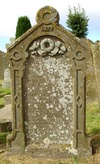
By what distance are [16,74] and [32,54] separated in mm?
474

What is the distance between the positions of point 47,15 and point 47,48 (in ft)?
1.94

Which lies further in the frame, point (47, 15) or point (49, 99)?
point (49, 99)

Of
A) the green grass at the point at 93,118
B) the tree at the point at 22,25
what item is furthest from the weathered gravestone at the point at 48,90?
the tree at the point at 22,25

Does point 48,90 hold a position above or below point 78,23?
below

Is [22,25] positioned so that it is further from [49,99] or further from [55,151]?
[55,151]

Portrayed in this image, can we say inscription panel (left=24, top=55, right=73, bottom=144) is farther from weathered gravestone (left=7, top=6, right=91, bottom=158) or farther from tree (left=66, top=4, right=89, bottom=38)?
tree (left=66, top=4, right=89, bottom=38)

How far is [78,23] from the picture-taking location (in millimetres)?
23109

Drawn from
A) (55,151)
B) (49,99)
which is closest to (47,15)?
(49,99)

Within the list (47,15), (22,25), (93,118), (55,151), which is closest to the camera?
(47,15)

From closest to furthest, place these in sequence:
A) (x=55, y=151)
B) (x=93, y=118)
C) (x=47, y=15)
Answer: (x=47, y=15) < (x=55, y=151) < (x=93, y=118)

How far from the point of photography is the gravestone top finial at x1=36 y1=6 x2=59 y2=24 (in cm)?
545

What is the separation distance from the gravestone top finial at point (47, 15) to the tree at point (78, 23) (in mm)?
17417

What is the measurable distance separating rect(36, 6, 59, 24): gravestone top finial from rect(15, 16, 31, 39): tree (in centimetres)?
1701

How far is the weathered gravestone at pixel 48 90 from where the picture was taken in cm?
546
